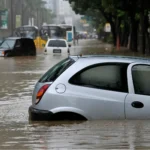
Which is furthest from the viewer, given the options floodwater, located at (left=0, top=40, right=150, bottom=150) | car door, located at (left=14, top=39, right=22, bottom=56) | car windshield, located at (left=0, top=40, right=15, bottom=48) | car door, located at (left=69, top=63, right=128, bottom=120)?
car windshield, located at (left=0, top=40, right=15, bottom=48)

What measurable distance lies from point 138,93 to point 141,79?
25 cm

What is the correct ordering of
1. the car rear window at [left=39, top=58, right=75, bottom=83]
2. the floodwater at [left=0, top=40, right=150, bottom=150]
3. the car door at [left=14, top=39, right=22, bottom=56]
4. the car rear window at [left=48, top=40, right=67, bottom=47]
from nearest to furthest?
the floodwater at [left=0, top=40, right=150, bottom=150] < the car rear window at [left=39, top=58, right=75, bottom=83] < the car door at [left=14, top=39, right=22, bottom=56] < the car rear window at [left=48, top=40, right=67, bottom=47]

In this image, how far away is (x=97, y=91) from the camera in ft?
28.8

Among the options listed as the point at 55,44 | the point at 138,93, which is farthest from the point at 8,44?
the point at 138,93

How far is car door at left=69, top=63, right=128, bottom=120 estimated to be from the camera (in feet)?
28.7

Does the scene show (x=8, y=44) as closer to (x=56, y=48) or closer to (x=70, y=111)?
(x=56, y=48)

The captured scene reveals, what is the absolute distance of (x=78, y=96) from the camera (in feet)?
28.8

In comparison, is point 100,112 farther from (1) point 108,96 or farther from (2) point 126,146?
(2) point 126,146

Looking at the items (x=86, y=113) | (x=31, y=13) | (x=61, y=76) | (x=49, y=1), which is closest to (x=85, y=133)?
(x=86, y=113)

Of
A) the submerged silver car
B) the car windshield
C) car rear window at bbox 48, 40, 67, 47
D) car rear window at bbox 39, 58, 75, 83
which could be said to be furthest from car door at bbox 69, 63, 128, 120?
car rear window at bbox 48, 40, 67, 47

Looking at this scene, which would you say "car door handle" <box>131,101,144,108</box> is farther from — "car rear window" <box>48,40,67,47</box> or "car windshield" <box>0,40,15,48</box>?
"car rear window" <box>48,40,67,47</box>

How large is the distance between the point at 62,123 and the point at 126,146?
1.88 meters

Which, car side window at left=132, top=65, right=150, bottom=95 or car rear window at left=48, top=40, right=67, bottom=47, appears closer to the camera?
car side window at left=132, top=65, right=150, bottom=95

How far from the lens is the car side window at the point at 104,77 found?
8.86 meters
